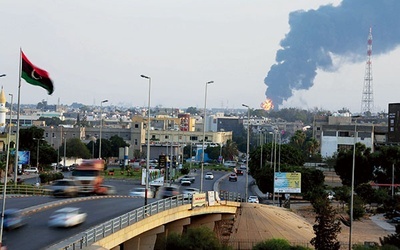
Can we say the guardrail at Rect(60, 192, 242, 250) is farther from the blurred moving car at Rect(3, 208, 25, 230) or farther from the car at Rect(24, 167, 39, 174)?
the car at Rect(24, 167, 39, 174)

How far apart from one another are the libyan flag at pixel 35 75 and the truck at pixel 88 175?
79.3 feet

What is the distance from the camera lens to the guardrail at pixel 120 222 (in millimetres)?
29734

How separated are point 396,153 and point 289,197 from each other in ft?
48.2

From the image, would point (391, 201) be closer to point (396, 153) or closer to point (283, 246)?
point (396, 153)

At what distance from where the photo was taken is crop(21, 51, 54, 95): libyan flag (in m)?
31.0

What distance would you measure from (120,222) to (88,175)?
69.3 feet

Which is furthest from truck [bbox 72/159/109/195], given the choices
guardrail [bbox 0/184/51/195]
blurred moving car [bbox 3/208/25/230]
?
blurred moving car [bbox 3/208/25/230]

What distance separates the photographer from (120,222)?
35.7m

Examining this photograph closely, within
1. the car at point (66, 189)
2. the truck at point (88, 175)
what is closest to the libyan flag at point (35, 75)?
the car at point (66, 189)

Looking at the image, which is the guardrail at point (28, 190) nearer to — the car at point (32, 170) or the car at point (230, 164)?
the car at point (32, 170)

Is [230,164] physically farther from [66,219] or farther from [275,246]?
[66,219]

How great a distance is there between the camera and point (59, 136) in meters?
162

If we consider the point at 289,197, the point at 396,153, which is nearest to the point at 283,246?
the point at 289,197

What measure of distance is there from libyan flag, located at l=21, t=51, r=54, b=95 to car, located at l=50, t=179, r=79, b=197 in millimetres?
23280
